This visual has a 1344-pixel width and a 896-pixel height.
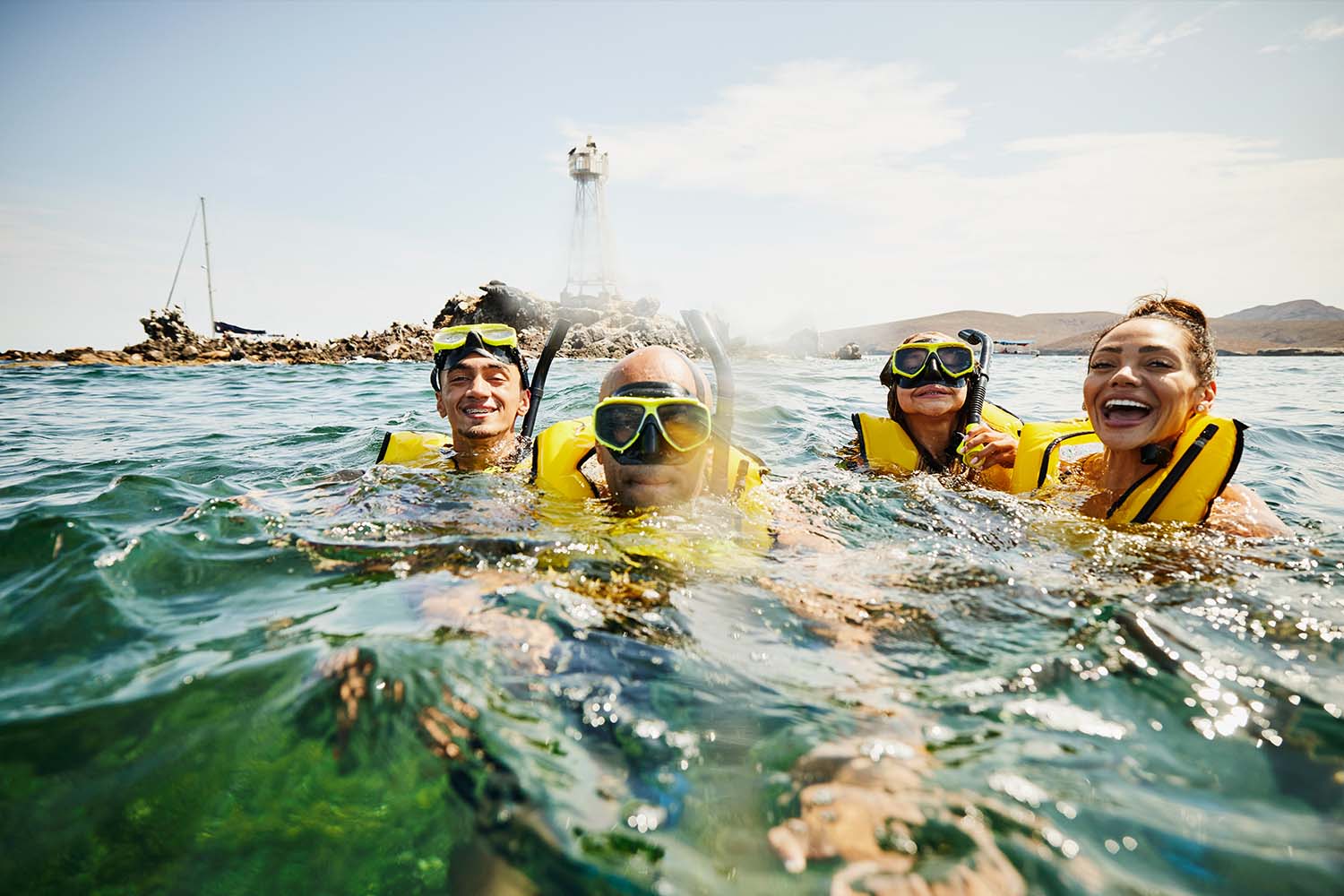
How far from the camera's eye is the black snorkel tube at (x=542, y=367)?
17.0 ft

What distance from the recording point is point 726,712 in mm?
2018

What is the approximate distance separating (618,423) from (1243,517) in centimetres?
325

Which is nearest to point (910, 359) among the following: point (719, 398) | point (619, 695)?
point (719, 398)

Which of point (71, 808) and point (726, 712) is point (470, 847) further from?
point (71, 808)

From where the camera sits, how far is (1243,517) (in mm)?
3604

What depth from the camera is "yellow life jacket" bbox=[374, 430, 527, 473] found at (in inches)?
205

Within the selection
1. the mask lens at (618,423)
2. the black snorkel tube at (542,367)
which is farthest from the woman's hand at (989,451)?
the black snorkel tube at (542,367)

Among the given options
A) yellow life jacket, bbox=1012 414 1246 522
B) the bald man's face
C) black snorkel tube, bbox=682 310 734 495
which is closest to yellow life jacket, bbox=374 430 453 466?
the bald man's face

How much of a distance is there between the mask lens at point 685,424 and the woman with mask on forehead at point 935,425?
248cm

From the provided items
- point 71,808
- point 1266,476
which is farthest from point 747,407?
point 71,808

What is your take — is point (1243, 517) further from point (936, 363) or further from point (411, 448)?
point (411, 448)

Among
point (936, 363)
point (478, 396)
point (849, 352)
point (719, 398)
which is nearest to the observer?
point (719, 398)

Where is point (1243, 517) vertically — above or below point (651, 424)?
below

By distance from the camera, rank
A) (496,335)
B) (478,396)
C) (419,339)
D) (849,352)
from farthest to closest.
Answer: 1. (849,352)
2. (419,339)
3. (496,335)
4. (478,396)
